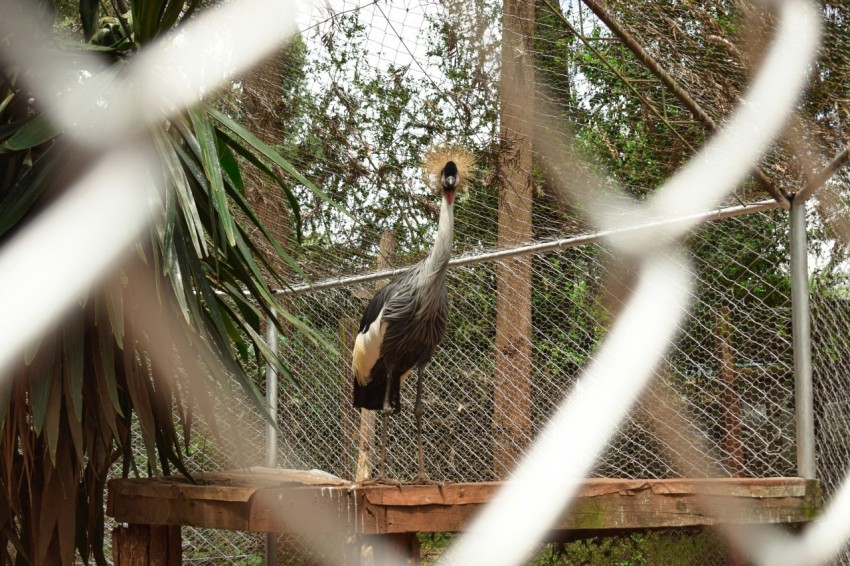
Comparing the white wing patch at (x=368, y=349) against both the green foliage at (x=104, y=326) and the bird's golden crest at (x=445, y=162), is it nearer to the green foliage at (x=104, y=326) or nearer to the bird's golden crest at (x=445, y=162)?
the green foliage at (x=104, y=326)

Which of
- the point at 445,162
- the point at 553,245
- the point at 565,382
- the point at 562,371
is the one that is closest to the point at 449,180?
the point at 445,162

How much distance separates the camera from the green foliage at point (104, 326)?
267 centimetres

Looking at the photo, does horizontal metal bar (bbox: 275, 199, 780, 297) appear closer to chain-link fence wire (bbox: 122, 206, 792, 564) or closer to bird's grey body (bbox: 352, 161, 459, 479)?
chain-link fence wire (bbox: 122, 206, 792, 564)

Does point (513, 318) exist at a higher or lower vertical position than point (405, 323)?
higher

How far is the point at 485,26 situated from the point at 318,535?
1.92 meters

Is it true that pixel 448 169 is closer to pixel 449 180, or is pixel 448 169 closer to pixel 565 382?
pixel 449 180

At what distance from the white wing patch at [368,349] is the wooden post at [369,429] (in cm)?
77

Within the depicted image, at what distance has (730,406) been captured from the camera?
3.27 meters

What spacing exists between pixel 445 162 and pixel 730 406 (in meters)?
1.48

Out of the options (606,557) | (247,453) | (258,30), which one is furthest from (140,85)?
(606,557)

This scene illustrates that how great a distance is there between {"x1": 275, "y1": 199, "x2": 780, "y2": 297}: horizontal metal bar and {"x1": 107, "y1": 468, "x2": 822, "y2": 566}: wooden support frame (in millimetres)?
831

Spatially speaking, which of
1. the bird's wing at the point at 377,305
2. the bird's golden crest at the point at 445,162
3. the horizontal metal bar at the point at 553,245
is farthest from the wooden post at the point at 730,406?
the bird's wing at the point at 377,305

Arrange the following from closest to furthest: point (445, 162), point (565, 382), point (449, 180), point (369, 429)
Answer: point (449, 180)
point (445, 162)
point (565, 382)
point (369, 429)

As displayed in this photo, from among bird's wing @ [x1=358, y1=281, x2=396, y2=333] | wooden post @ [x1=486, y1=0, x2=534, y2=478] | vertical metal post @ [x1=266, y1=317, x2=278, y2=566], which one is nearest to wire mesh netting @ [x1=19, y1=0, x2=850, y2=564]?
wooden post @ [x1=486, y1=0, x2=534, y2=478]
